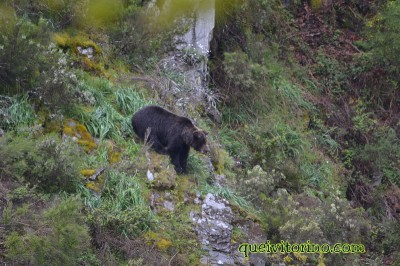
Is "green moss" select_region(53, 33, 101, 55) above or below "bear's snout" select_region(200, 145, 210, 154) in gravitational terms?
above

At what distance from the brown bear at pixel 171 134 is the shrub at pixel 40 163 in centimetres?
168

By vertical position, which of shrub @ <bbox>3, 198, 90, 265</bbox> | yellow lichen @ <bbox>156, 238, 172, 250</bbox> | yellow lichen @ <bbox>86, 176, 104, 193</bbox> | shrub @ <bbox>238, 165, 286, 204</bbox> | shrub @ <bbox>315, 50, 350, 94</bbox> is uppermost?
shrub @ <bbox>3, 198, 90, 265</bbox>

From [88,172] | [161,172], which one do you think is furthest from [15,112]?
[161,172]

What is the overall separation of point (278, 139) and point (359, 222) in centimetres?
247

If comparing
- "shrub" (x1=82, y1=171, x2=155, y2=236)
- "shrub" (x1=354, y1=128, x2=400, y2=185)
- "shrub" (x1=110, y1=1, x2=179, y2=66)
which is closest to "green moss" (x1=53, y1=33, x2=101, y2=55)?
"shrub" (x1=110, y1=1, x2=179, y2=66)

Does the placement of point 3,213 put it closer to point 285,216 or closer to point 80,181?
point 80,181

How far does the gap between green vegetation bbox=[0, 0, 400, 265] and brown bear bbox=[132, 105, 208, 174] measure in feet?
0.66

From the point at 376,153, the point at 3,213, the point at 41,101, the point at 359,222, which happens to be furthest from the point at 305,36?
the point at 3,213

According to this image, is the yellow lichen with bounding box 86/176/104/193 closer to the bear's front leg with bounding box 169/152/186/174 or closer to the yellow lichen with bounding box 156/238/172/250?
the yellow lichen with bounding box 156/238/172/250

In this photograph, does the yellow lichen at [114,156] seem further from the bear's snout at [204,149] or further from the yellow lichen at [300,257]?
the yellow lichen at [300,257]

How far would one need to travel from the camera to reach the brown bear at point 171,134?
10477 mm

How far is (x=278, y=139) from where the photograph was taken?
1338 centimetres

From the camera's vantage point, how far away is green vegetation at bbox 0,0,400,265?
877 cm

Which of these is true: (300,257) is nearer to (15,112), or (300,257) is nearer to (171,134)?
(171,134)
